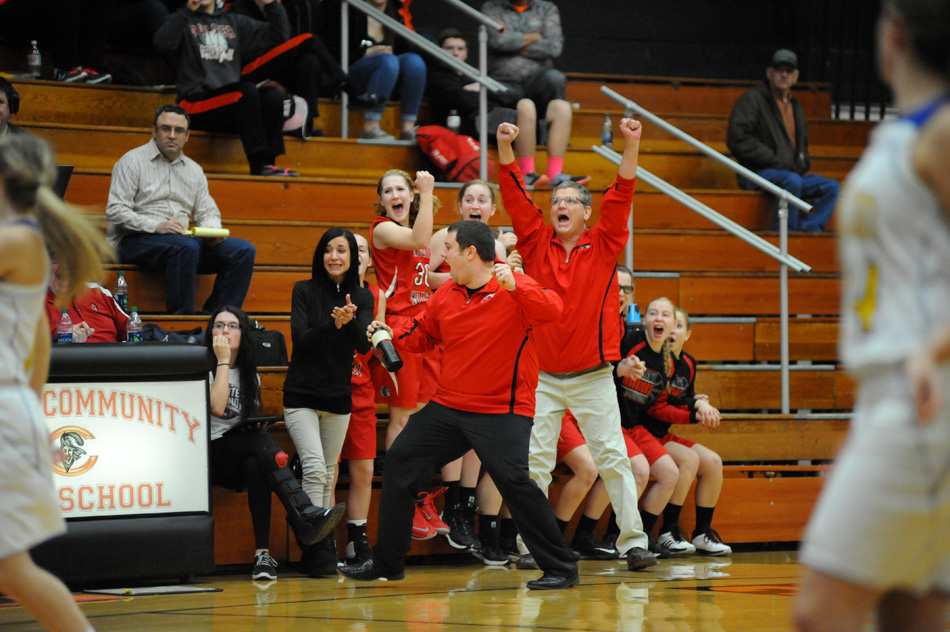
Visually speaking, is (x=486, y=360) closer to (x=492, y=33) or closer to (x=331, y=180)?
(x=331, y=180)

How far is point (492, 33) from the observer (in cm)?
863

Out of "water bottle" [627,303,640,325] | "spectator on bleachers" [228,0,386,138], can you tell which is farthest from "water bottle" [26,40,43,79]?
"water bottle" [627,303,640,325]

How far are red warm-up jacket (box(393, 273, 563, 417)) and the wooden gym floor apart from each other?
2.77 ft

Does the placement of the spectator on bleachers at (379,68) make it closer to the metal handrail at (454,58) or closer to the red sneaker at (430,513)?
the metal handrail at (454,58)

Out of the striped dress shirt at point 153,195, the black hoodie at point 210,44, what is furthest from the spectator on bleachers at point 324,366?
the black hoodie at point 210,44

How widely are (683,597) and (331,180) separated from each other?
392 cm

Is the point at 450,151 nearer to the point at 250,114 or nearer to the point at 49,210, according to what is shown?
the point at 250,114

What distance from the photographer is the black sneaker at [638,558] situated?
18.0 feet

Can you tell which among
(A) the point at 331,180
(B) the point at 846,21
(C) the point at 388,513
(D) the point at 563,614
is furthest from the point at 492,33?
(D) the point at 563,614

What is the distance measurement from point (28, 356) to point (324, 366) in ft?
9.14

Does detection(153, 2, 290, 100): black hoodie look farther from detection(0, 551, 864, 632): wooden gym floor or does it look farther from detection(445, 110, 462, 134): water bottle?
detection(0, 551, 864, 632): wooden gym floor

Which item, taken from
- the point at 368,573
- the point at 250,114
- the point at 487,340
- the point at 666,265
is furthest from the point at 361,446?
the point at 666,265

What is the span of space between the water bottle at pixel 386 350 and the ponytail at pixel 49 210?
76.8 inches

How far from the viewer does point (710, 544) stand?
20.4 feet
